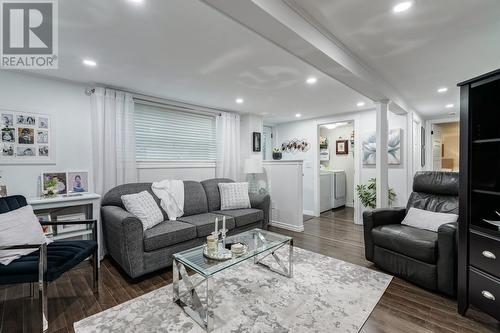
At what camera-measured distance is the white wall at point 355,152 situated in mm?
4648

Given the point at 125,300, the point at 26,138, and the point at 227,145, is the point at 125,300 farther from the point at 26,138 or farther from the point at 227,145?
the point at 227,145

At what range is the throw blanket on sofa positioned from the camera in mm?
3279

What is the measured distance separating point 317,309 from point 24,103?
12.5ft

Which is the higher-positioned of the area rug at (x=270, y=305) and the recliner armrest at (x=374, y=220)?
the recliner armrest at (x=374, y=220)

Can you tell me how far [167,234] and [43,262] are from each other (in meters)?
1.10

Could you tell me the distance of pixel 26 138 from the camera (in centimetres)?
277

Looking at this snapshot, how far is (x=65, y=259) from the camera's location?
199cm

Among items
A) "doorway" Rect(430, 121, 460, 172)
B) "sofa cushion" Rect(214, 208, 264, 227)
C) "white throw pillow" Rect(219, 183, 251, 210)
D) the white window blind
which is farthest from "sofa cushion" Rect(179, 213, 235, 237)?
"doorway" Rect(430, 121, 460, 172)

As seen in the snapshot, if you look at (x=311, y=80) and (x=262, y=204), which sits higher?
(x=311, y=80)

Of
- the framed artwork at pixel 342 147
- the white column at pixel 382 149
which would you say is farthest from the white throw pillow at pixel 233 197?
the framed artwork at pixel 342 147

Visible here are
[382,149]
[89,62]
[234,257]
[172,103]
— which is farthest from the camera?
[172,103]

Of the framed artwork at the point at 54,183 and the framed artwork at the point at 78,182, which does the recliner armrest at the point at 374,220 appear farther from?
the framed artwork at the point at 54,183

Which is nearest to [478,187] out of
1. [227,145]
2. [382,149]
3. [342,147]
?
[382,149]

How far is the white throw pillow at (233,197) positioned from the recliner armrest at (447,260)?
101 inches
